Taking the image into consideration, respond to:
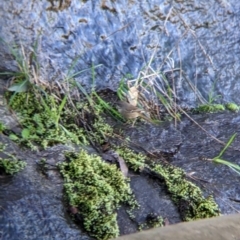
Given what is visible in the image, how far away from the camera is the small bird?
307 cm

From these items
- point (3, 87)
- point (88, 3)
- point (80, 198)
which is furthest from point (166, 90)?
point (80, 198)

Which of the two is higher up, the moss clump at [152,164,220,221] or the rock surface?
the rock surface

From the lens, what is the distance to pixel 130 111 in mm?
3076

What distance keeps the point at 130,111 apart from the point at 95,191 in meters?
0.82

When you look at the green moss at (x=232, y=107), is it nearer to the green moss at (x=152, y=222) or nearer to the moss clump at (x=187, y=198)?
the moss clump at (x=187, y=198)

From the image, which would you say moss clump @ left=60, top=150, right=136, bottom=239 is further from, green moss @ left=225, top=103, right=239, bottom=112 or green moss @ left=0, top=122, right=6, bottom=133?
green moss @ left=225, top=103, right=239, bottom=112

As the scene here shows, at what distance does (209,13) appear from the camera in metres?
3.80

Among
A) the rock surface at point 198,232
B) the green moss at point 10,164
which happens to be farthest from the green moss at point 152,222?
the rock surface at point 198,232

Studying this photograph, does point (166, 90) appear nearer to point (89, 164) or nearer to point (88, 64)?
point (88, 64)

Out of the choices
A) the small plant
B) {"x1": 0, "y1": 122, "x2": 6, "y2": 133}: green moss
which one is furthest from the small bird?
{"x1": 0, "y1": 122, "x2": 6, "y2": 133}: green moss

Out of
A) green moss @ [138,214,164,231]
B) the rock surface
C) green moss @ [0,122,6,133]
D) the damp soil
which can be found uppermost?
the rock surface

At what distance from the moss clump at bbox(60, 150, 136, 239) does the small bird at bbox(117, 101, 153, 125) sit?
539 mm

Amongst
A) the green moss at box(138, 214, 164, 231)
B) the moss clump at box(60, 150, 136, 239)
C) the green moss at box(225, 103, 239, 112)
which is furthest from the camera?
the green moss at box(225, 103, 239, 112)

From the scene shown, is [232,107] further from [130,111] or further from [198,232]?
[198,232]
